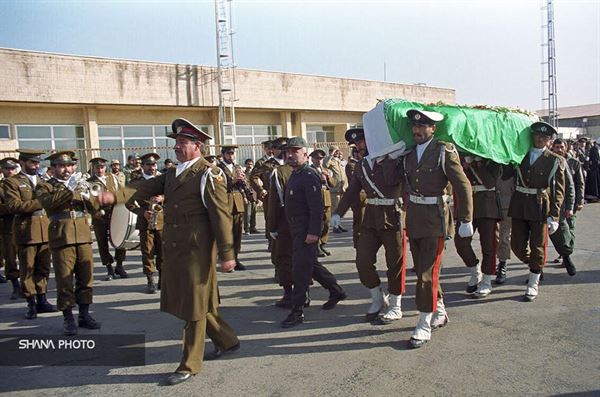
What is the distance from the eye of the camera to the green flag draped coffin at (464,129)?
220 inches

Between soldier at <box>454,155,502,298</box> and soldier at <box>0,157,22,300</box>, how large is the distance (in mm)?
6132

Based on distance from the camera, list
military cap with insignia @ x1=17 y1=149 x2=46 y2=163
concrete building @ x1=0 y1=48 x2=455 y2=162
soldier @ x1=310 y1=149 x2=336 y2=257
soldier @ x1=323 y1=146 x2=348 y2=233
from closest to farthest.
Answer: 1. military cap with insignia @ x1=17 y1=149 x2=46 y2=163
2. soldier @ x1=310 y1=149 x2=336 y2=257
3. soldier @ x1=323 y1=146 x2=348 y2=233
4. concrete building @ x1=0 y1=48 x2=455 y2=162

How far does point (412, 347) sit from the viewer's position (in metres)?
4.82

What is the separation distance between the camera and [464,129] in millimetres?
6137

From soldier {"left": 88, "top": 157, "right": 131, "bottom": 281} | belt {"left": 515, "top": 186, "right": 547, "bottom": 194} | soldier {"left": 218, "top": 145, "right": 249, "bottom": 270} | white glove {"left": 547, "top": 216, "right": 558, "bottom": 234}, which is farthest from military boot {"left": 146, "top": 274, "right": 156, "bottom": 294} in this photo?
white glove {"left": 547, "top": 216, "right": 558, "bottom": 234}

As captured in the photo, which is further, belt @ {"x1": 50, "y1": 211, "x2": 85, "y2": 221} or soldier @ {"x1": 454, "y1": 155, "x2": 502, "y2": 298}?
soldier @ {"x1": 454, "y1": 155, "x2": 502, "y2": 298}

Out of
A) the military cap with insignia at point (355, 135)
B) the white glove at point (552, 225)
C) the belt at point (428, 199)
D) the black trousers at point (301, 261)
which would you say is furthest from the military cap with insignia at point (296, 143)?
the white glove at point (552, 225)

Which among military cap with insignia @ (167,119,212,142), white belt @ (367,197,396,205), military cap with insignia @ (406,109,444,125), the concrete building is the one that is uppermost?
the concrete building

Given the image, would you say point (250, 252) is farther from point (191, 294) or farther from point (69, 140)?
point (69, 140)

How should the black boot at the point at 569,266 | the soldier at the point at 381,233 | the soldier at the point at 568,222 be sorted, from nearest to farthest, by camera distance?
the soldier at the point at 381,233 → the soldier at the point at 568,222 → the black boot at the point at 569,266

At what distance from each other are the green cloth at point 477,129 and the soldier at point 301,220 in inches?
41.9

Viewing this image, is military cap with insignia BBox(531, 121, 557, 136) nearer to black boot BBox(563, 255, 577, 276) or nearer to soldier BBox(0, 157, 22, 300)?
black boot BBox(563, 255, 577, 276)

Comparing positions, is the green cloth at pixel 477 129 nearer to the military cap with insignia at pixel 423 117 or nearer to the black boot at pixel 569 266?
the military cap with insignia at pixel 423 117

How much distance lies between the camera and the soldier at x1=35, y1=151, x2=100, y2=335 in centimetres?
560
